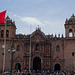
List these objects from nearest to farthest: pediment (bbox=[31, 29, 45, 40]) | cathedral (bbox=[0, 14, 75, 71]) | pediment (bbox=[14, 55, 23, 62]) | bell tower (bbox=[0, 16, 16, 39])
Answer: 1. cathedral (bbox=[0, 14, 75, 71])
2. pediment (bbox=[31, 29, 45, 40])
3. pediment (bbox=[14, 55, 23, 62])
4. bell tower (bbox=[0, 16, 16, 39])

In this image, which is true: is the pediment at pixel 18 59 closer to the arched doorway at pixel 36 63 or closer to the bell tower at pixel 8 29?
the arched doorway at pixel 36 63

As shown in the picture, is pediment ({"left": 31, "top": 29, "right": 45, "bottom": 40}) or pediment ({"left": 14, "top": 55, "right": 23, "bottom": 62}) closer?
pediment ({"left": 31, "top": 29, "right": 45, "bottom": 40})

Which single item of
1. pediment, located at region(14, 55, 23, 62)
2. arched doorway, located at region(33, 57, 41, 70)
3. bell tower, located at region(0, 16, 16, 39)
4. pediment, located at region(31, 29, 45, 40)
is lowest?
arched doorway, located at region(33, 57, 41, 70)

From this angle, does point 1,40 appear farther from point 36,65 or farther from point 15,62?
point 36,65

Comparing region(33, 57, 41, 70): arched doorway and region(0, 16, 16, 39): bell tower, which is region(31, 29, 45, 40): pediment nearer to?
region(33, 57, 41, 70): arched doorway

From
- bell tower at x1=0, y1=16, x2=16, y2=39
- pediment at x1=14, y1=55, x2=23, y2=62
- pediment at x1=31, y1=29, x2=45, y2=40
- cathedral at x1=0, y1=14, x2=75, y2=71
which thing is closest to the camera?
cathedral at x1=0, y1=14, x2=75, y2=71

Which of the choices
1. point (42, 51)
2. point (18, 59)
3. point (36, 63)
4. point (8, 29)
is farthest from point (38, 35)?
point (8, 29)

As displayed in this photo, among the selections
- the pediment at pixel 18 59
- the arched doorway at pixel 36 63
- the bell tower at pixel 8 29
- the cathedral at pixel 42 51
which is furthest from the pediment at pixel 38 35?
the pediment at pixel 18 59

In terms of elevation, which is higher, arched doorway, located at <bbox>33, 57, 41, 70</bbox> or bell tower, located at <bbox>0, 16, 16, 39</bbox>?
bell tower, located at <bbox>0, 16, 16, 39</bbox>

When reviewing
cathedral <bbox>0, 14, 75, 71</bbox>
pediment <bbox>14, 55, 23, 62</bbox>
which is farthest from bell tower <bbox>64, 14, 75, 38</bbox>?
pediment <bbox>14, 55, 23, 62</bbox>

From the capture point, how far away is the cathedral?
58.2 metres

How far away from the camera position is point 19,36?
6241 centimetres

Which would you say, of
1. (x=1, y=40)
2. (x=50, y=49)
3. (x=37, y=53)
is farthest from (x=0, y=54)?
(x=50, y=49)

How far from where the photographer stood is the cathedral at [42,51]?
191ft
